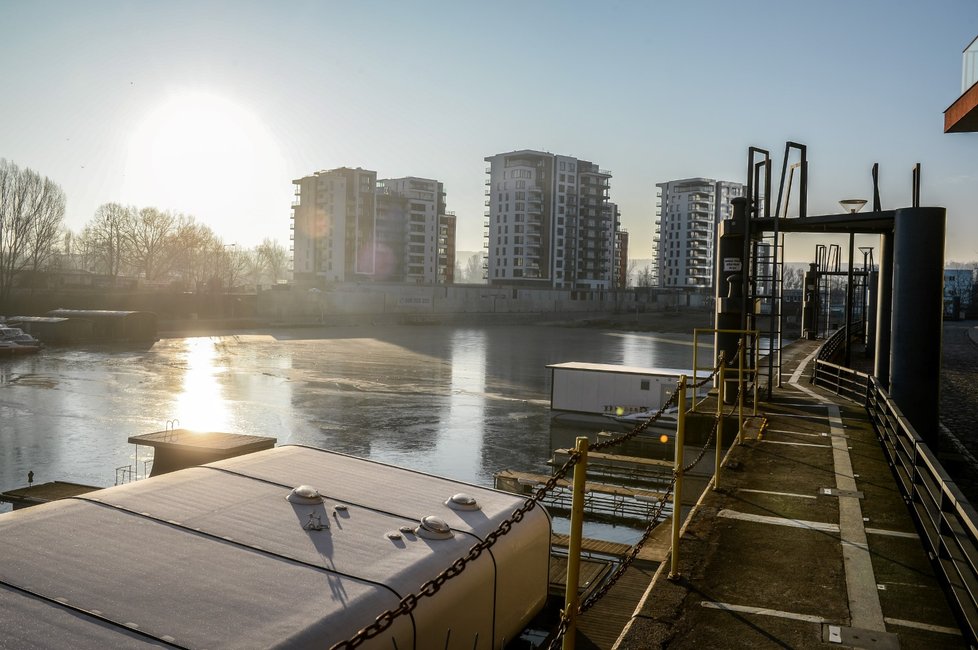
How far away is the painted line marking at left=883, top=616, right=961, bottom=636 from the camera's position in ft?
17.3

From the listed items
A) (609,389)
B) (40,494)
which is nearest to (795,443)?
(40,494)

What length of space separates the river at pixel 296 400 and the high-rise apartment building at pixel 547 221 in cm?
7144

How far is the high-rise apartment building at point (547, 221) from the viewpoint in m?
139

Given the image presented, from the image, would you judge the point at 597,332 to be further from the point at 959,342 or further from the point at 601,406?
the point at 601,406

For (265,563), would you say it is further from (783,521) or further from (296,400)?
(296,400)

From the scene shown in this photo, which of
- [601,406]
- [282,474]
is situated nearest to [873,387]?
[282,474]

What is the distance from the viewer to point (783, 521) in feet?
25.1

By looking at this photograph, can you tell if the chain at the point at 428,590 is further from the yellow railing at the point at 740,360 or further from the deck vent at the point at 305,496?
the yellow railing at the point at 740,360

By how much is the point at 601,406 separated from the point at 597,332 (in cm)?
6302

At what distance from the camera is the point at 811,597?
5.77 meters

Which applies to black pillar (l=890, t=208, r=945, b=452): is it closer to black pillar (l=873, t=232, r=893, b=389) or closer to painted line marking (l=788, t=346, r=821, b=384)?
black pillar (l=873, t=232, r=893, b=389)

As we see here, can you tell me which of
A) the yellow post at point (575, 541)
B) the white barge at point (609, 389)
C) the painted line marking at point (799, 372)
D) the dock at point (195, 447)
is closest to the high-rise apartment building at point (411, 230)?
the white barge at point (609, 389)

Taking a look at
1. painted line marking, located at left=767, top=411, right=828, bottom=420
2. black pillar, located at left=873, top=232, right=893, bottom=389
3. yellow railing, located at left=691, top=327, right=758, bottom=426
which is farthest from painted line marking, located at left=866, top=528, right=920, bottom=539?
black pillar, located at left=873, top=232, right=893, bottom=389

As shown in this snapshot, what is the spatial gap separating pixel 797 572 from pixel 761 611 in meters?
0.99
